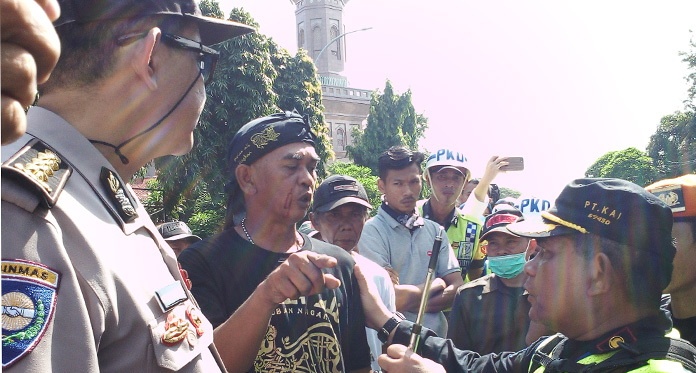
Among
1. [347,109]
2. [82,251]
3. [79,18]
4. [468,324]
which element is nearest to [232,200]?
[79,18]

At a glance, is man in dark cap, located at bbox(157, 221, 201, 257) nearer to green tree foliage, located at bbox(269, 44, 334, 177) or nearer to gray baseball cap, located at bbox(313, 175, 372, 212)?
gray baseball cap, located at bbox(313, 175, 372, 212)

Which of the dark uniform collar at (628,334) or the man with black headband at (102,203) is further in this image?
the dark uniform collar at (628,334)

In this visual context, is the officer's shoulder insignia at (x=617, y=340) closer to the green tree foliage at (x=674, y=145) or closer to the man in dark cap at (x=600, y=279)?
the man in dark cap at (x=600, y=279)

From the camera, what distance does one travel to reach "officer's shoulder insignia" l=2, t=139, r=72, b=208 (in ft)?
3.70

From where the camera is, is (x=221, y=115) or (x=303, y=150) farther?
(x=221, y=115)

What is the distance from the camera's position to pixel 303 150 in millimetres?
2768

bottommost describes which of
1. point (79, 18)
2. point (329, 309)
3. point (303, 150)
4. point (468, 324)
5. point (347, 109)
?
point (468, 324)

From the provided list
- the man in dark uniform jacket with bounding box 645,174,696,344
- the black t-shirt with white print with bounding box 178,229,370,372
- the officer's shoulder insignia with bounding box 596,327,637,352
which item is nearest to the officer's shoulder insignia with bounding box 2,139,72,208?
the black t-shirt with white print with bounding box 178,229,370,372

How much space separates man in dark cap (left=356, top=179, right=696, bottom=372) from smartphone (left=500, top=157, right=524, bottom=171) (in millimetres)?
3939

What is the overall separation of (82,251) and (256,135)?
1.61 metres

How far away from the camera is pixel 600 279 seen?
2.25 meters

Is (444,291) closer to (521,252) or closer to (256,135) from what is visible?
(521,252)

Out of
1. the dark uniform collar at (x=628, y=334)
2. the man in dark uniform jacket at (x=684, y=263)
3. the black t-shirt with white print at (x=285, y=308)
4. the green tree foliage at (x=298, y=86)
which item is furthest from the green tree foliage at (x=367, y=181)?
the dark uniform collar at (x=628, y=334)

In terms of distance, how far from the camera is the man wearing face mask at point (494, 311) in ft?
13.3
